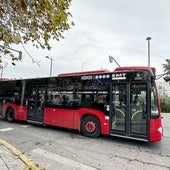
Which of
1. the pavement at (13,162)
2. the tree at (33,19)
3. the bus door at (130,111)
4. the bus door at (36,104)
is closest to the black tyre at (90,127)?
the bus door at (130,111)

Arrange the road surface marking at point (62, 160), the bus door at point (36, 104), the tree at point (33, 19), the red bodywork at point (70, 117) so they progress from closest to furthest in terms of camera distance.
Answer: the tree at point (33, 19), the road surface marking at point (62, 160), the red bodywork at point (70, 117), the bus door at point (36, 104)

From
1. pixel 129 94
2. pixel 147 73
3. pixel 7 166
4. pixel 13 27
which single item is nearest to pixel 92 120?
pixel 129 94

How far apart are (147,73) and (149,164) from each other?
11.0 ft

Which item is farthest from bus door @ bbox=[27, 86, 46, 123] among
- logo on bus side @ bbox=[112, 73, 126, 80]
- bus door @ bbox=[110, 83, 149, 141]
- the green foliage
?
the green foliage

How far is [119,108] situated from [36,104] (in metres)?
4.91

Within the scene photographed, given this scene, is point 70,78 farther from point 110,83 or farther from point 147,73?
point 147,73

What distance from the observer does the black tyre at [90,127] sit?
9237 mm

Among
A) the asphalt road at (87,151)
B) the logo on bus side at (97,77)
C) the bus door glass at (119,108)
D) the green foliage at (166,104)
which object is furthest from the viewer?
the green foliage at (166,104)

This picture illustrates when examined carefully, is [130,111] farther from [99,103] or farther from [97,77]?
[97,77]

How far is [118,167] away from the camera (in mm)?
5770

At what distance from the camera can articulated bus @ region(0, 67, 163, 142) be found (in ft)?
26.4

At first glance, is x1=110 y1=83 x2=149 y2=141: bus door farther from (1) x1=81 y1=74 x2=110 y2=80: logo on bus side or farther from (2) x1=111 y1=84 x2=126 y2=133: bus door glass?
(1) x1=81 y1=74 x2=110 y2=80: logo on bus side

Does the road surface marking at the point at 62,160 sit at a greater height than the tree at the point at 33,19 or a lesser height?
lesser

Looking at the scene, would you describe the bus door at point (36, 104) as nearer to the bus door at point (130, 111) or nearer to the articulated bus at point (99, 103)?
Answer: the articulated bus at point (99, 103)
